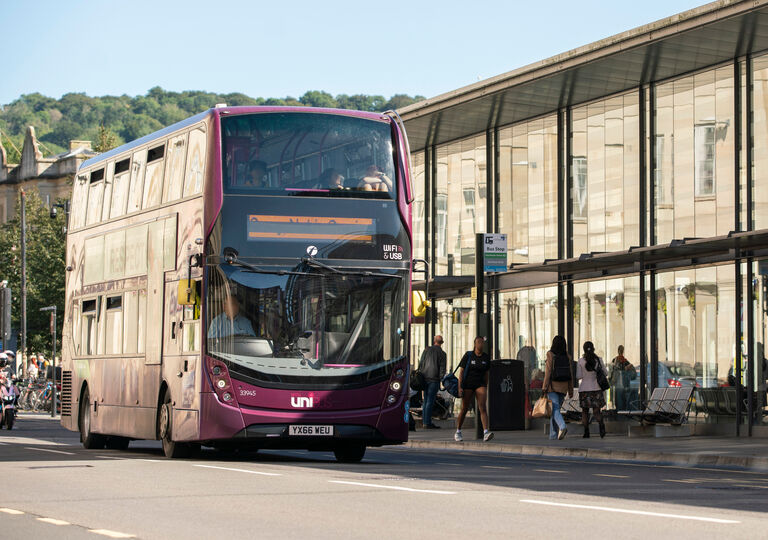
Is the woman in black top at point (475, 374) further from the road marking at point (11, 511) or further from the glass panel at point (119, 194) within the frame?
the road marking at point (11, 511)

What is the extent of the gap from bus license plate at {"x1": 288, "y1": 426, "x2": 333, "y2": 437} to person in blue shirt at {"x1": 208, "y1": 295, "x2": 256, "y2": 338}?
129 centimetres

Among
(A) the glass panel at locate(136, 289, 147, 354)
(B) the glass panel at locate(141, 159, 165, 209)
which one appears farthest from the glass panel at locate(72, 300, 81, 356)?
(B) the glass panel at locate(141, 159, 165, 209)

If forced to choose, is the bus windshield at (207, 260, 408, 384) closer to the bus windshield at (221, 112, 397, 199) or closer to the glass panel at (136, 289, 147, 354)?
the bus windshield at (221, 112, 397, 199)

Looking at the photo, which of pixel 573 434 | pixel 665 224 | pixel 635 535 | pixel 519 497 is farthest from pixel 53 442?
pixel 635 535

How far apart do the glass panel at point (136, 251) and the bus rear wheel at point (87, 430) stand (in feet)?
9.71

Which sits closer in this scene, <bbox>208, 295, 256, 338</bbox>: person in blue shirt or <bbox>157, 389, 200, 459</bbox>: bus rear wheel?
<bbox>208, 295, 256, 338</bbox>: person in blue shirt

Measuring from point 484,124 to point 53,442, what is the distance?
1287cm

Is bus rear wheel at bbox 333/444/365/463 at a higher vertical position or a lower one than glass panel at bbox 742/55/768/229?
lower

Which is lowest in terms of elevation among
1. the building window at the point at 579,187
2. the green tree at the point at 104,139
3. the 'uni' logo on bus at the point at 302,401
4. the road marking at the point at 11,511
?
the road marking at the point at 11,511

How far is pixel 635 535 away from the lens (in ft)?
31.0

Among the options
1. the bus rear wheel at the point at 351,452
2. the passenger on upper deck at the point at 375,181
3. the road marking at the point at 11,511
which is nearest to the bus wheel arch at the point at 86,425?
the bus rear wheel at the point at 351,452

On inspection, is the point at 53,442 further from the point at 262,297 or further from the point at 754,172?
the point at 754,172

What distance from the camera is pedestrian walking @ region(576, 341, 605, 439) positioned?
83.5ft

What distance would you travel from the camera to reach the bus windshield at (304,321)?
18.2 m
